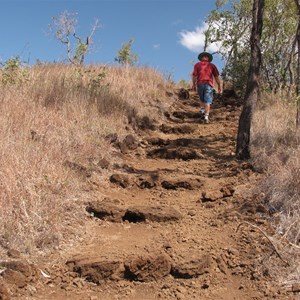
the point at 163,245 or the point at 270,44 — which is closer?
the point at 163,245

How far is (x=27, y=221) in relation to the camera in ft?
13.6

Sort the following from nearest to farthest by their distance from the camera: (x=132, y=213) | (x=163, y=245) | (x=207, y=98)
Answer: (x=163, y=245), (x=132, y=213), (x=207, y=98)

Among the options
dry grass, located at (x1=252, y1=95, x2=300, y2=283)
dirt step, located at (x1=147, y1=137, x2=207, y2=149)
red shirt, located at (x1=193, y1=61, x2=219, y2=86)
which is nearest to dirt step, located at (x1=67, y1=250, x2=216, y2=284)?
dry grass, located at (x1=252, y1=95, x2=300, y2=283)

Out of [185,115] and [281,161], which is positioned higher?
[185,115]

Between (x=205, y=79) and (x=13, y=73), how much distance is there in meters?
4.21

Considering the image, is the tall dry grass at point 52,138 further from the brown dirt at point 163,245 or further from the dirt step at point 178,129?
the dirt step at point 178,129

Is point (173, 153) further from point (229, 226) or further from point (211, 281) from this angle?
point (211, 281)

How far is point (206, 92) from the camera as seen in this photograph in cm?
1013

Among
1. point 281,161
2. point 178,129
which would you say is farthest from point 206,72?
point 281,161

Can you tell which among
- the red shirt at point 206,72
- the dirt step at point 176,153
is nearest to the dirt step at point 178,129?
the red shirt at point 206,72

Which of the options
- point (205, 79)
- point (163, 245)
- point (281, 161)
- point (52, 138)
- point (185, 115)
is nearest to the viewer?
point (163, 245)

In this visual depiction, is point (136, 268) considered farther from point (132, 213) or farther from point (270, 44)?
point (270, 44)

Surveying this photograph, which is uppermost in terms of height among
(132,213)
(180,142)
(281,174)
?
(180,142)

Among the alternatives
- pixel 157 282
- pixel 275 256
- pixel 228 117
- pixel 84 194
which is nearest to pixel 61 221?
pixel 84 194
